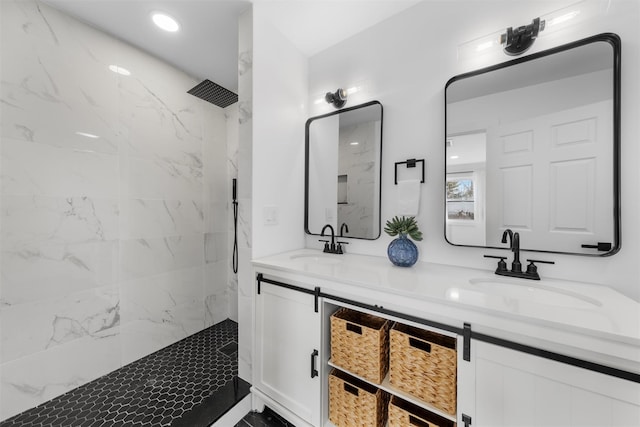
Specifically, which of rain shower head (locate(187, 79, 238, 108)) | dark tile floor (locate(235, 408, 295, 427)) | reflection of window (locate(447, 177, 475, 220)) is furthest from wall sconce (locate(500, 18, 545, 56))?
dark tile floor (locate(235, 408, 295, 427))

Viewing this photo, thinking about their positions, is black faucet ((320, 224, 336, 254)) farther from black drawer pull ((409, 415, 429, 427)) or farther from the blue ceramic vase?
black drawer pull ((409, 415, 429, 427))

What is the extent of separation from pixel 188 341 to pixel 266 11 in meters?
2.69

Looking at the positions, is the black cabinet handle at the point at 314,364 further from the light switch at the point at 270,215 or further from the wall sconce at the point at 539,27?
the wall sconce at the point at 539,27

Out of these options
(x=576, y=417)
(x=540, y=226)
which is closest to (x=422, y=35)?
(x=540, y=226)

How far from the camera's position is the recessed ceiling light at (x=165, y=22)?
1603 mm

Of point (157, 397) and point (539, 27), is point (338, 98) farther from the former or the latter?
point (157, 397)

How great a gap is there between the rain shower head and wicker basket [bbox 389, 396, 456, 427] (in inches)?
105

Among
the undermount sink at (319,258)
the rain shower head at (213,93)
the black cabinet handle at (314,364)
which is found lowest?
the black cabinet handle at (314,364)

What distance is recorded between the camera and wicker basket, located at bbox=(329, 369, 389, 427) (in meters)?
1.12

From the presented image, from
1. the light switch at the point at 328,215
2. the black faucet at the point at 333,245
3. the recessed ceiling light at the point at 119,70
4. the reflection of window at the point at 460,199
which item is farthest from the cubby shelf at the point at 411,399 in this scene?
the recessed ceiling light at the point at 119,70

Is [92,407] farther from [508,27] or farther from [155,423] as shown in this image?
[508,27]

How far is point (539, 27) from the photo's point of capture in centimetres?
113

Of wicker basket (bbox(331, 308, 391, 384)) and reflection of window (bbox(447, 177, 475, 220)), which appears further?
reflection of window (bbox(447, 177, 475, 220))

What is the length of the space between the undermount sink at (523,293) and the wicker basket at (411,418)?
552mm
